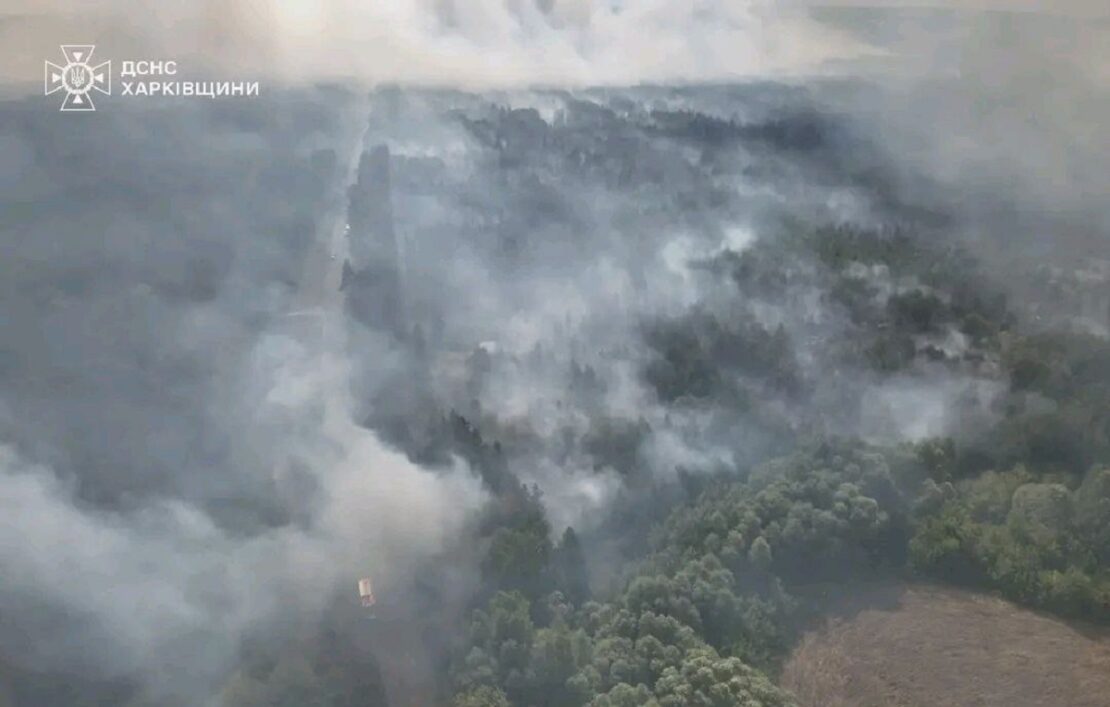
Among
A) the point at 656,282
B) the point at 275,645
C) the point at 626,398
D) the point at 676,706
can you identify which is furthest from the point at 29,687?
the point at 656,282

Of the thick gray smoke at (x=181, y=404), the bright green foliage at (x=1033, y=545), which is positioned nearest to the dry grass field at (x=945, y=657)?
the bright green foliage at (x=1033, y=545)

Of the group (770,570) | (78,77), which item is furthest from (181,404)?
(770,570)

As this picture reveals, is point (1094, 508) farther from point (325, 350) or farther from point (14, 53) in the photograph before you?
point (14, 53)

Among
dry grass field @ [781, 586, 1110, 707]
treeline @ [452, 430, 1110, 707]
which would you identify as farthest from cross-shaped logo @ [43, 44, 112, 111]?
dry grass field @ [781, 586, 1110, 707]

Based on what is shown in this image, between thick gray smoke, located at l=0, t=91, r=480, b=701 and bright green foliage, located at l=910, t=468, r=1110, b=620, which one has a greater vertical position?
thick gray smoke, located at l=0, t=91, r=480, b=701

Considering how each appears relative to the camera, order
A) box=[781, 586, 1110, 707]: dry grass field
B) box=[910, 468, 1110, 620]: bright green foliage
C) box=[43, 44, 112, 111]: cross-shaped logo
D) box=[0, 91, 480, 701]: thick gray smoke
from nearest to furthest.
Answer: box=[0, 91, 480, 701]: thick gray smoke
box=[781, 586, 1110, 707]: dry grass field
box=[43, 44, 112, 111]: cross-shaped logo
box=[910, 468, 1110, 620]: bright green foliage

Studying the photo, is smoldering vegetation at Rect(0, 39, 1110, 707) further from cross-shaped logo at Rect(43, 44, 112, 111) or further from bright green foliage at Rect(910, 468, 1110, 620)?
cross-shaped logo at Rect(43, 44, 112, 111)

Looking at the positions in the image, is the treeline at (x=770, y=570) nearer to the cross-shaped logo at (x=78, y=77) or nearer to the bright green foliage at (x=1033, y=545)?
the bright green foliage at (x=1033, y=545)

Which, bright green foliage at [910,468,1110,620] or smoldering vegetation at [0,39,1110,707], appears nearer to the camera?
smoldering vegetation at [0,39,1110,707]
